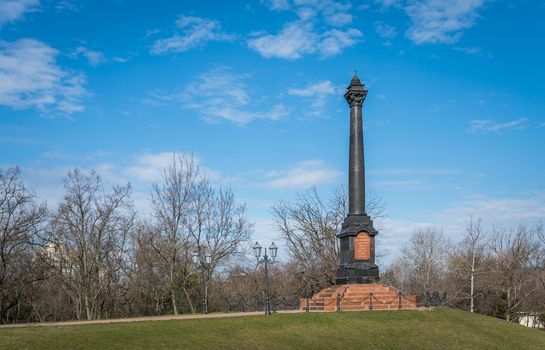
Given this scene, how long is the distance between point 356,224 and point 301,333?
9303mm

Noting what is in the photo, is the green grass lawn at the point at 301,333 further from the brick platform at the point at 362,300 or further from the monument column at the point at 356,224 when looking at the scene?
the monument column at the point at 356,224

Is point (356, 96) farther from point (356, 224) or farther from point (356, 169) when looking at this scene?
point (356, 224)

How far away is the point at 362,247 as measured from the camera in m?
29.5

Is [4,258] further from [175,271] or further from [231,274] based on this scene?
[231,274]

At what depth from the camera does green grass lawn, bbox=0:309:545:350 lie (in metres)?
18.8

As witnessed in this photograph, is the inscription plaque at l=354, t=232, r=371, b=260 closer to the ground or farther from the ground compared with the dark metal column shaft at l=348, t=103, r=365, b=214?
closer to the ground

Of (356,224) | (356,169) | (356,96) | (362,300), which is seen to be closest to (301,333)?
(362,300)

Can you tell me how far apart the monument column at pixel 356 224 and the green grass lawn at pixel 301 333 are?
4031 mm

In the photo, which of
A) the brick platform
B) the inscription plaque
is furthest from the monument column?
the brick platform

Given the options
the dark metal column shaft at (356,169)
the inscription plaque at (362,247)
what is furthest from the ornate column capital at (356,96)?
the inscription plaque at (362,247)

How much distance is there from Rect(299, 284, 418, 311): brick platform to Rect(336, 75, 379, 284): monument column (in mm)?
948

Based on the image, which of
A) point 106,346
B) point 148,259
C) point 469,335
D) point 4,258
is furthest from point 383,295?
point 4,258

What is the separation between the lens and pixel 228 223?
43.2 metres

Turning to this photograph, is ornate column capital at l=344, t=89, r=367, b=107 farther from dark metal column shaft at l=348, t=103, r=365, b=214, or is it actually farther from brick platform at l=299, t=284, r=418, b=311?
brick platform at l=299, t=284, r=418, b=311
